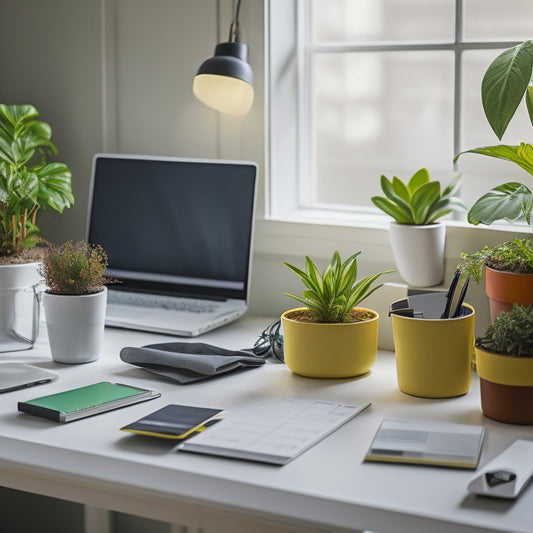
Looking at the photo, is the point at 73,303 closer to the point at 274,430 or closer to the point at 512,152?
the point at 274,430

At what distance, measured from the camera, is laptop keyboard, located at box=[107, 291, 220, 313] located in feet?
6.50

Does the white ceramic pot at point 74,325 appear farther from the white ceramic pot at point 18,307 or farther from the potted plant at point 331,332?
the potted plant at point 331,332

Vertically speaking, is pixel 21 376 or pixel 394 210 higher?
pixel 394 210

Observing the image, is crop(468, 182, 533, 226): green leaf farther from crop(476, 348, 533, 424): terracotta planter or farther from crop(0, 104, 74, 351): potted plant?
crop(0, 104, 74, 351): potted plant

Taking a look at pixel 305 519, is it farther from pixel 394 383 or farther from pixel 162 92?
pixel 162 92

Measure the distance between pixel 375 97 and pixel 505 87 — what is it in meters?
0.71

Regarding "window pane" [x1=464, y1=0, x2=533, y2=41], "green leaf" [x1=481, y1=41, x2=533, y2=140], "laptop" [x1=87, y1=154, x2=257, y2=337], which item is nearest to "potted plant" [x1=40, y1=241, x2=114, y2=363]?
"laptop" [x1=87, y1=154, x2=257, y2=337]

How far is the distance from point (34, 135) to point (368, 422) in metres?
1.21

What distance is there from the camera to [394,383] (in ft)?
5.15

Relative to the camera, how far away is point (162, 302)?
2.03 meters

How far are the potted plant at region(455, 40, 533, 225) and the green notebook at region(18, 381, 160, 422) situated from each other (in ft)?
2.18

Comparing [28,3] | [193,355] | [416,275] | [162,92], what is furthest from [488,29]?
[28,3]

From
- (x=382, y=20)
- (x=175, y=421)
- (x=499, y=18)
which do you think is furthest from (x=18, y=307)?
(x=499, y=18)

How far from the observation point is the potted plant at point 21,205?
1.77 metres
